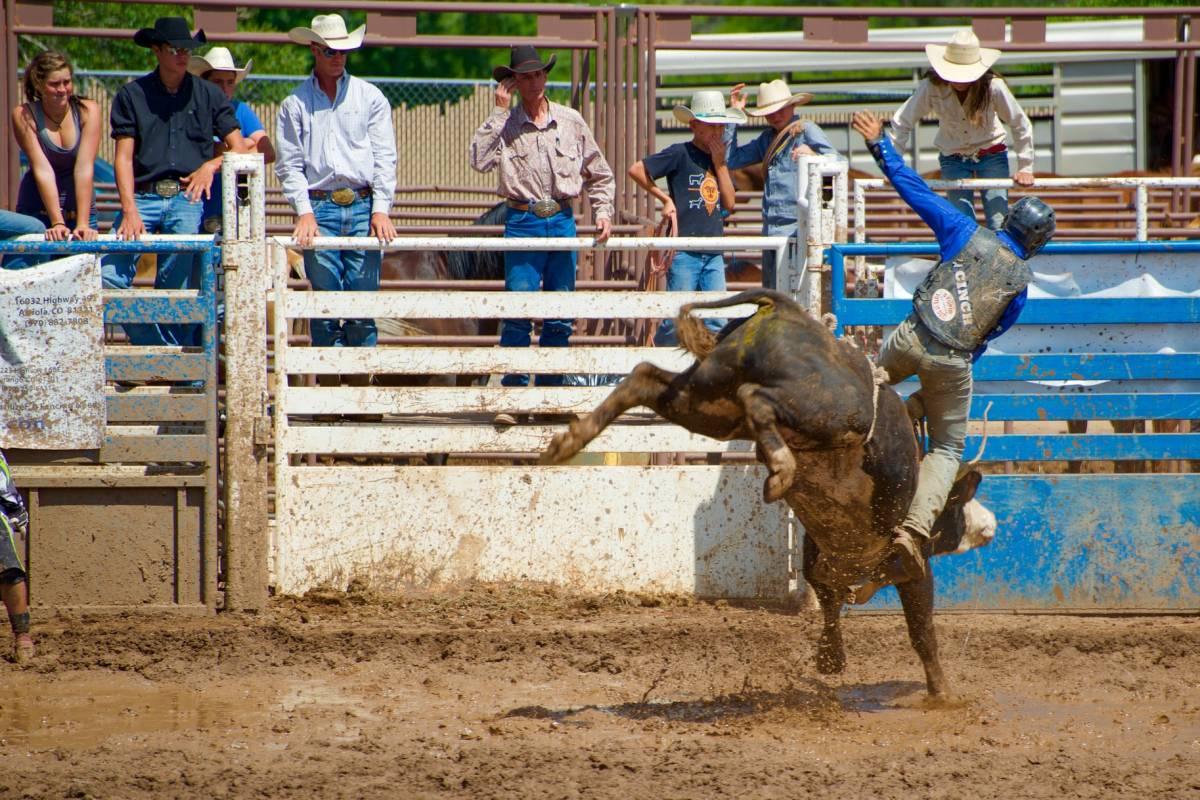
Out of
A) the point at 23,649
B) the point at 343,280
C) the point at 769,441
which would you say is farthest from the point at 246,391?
the point at 769,441

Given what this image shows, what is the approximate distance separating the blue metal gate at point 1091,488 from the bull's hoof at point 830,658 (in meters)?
1.19

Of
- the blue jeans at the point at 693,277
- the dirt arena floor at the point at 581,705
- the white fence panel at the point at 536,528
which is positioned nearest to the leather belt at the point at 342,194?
the white fence panel at the point at 536,528

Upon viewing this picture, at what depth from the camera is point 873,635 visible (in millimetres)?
7000

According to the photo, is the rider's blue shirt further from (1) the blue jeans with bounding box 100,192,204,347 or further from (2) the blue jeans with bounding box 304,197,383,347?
(1) the blue jeans with bounding box 100,192,204,347

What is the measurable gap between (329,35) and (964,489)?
435 centimetres

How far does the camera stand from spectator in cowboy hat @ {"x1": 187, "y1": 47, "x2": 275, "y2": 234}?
308 inches

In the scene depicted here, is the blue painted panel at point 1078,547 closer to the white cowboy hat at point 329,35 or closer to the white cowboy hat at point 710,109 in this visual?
the white cowboy hat at point 710,109

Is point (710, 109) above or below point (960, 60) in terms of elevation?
below

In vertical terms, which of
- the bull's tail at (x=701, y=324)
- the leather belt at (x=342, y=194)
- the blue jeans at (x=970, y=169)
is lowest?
the bull's tail at (x=701, y=324)

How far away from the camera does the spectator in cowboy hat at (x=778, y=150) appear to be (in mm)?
8289

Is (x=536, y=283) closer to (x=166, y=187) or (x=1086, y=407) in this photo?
(x=166, y=187)

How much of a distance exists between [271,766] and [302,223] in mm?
3301

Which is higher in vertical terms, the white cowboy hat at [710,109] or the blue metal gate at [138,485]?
the white cowboy hat at [710,109]

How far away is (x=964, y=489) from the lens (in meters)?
6.29
